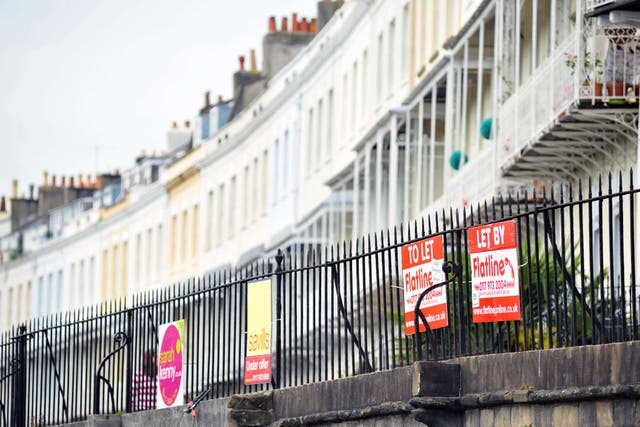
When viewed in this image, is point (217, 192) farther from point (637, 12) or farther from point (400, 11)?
point (637, 12)

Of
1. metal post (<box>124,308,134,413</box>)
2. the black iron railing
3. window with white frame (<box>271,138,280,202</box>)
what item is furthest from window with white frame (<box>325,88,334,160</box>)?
metal post (<box>124,308,134,413</box>)

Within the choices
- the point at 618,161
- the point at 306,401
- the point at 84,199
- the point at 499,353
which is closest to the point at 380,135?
the point at 618,161

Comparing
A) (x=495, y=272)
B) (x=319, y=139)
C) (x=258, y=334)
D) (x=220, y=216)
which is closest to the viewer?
(x=495, y=272)

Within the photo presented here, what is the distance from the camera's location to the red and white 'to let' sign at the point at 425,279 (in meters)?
15.0

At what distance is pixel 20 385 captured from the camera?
24.4 meters

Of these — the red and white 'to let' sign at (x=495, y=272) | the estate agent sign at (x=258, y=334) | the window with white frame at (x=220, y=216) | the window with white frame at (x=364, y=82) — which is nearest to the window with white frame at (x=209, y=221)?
the window with white frame at (x=220, y=216)

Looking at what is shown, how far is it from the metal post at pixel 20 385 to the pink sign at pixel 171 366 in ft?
14.3

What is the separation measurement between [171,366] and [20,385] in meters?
4.91

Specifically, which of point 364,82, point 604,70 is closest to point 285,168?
point 364,82

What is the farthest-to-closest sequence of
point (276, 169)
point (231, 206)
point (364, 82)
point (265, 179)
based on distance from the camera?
point (231, 206) → point (265, 179) → point (276, 169) → point (364, 82)

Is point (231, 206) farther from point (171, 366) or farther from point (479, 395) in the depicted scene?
point (479, 395)

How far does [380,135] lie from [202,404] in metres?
17.8

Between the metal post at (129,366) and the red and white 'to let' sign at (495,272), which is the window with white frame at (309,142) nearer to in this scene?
the metal post at (129,366)

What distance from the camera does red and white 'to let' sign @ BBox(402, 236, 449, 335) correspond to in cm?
1504
